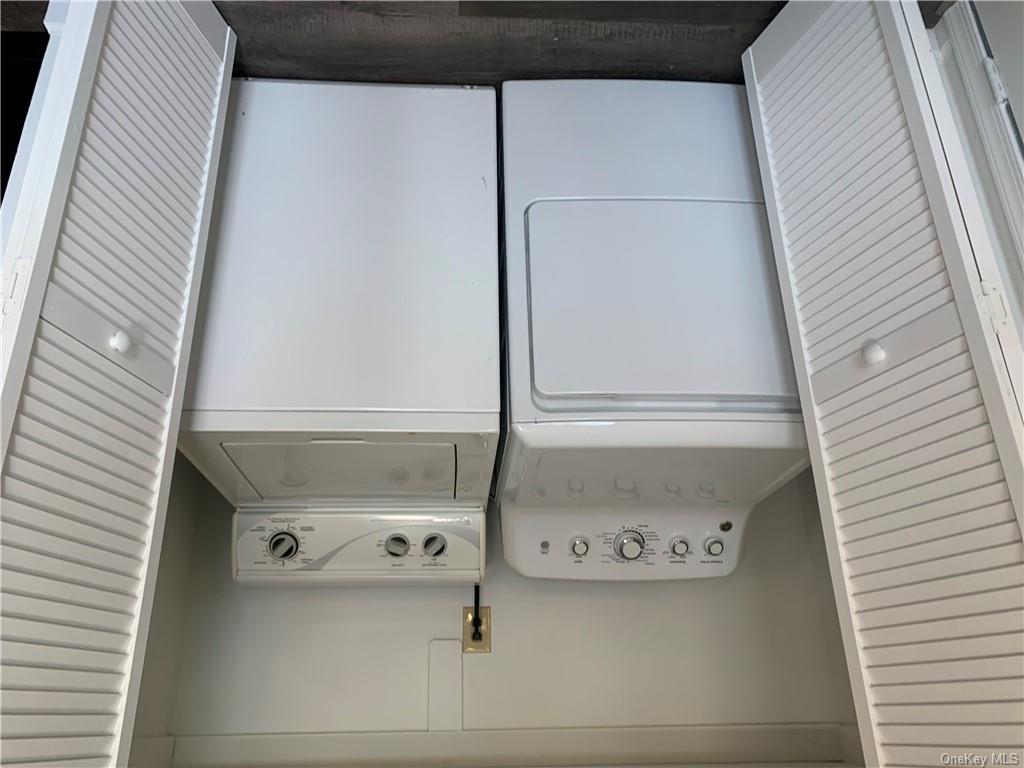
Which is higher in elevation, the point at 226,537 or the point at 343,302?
the point at 343,302

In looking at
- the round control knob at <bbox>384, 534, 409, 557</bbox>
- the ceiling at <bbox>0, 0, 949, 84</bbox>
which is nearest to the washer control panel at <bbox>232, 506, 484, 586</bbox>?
the round control knob at <bbox>384, 534, 409, 557</bbox>

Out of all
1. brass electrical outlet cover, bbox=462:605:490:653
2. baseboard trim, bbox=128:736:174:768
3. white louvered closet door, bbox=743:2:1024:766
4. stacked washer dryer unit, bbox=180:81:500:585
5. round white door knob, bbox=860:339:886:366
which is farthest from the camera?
brass electrical outlet cover, bbox=462:605:490:653

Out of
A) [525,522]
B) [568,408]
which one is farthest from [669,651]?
[568,408]

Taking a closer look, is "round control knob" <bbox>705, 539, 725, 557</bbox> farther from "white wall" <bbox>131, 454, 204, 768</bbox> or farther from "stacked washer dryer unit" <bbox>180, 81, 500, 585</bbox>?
"white wall" <bbox>131, 454, 204, 768</bbox>

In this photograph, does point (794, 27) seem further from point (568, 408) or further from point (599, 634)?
point (599, 634)

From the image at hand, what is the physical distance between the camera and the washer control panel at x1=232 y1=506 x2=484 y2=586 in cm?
149

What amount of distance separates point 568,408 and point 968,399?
1.85 ft

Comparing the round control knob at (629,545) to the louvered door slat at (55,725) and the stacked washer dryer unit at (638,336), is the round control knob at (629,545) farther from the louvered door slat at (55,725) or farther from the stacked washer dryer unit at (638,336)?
the louvered door slat at (55,725)

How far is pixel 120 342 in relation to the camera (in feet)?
3.22

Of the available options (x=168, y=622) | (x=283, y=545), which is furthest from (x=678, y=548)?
(x=168, y=622)

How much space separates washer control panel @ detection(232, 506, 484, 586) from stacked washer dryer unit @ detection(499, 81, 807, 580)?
12cm

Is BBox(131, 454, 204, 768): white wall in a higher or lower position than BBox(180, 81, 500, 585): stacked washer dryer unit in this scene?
lower

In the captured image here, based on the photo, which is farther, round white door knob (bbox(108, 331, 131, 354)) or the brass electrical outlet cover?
the brass electrical outlet cover

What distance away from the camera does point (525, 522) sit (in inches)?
60.1
